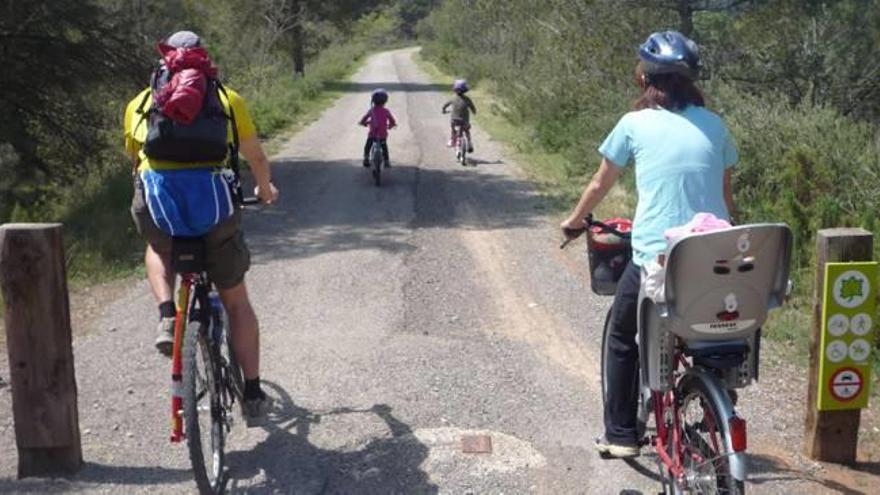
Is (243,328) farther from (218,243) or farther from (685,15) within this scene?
(685,15)

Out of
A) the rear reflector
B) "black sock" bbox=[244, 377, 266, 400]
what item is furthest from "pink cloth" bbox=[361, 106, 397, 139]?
the rear reflector

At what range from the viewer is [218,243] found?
458 cm

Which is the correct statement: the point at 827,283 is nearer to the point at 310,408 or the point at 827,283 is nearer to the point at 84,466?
the point at 310,408

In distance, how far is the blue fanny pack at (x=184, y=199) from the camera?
4391 millimetres

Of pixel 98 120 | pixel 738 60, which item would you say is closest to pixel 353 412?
pixel 98 120

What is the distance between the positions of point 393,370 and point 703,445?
2793 mm

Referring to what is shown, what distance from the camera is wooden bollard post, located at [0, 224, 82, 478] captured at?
4633mm

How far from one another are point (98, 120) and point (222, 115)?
11.5 metres

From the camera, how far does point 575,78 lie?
18328 mm

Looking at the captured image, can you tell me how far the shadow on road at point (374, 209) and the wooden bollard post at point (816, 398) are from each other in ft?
18.7

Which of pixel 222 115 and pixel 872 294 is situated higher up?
pixel 222 115

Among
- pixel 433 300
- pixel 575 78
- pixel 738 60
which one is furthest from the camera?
pixel 575 78

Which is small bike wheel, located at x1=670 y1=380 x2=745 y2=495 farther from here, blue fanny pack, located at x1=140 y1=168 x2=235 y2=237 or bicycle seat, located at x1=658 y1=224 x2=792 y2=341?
blue fanny pack, located at x1=140 y1=168 x2=235 y2=237

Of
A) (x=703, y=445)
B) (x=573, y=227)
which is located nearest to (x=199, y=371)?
(x=573, y=227)
